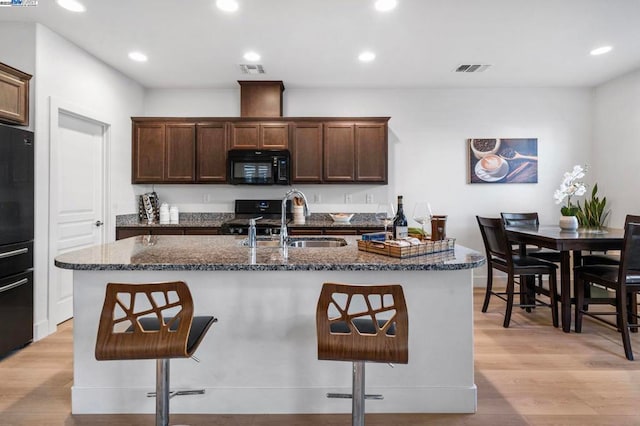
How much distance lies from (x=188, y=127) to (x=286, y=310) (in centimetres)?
355

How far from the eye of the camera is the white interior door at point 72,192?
3.45 m

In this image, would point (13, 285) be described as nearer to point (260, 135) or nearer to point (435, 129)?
point (260, 135)

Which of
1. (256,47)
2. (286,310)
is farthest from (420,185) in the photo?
(286,310)

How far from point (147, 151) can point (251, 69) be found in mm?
1737

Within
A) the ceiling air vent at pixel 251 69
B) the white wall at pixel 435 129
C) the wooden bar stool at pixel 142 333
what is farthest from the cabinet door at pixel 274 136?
the wooden bar stool at pixel 142 333

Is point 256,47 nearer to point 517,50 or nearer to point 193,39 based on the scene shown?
point 193,39

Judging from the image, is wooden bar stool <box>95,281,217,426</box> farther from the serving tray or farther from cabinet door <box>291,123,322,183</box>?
cabinet door <box>291,123,322,183</box>

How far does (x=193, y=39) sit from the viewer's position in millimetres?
3637

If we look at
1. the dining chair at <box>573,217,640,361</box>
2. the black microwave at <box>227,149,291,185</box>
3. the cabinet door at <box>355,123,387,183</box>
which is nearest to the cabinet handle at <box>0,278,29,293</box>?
the black microwave at <box>227,149,291,185</box>

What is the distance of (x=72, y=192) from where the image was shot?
151 inches

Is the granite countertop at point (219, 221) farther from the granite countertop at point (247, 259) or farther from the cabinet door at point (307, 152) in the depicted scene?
the granite countertop at point (247, 259)

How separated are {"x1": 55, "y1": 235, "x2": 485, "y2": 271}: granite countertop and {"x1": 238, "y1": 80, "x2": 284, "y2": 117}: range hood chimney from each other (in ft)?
9.66

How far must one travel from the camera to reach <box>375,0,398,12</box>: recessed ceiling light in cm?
295

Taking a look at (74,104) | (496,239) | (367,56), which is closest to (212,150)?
(74,104)
